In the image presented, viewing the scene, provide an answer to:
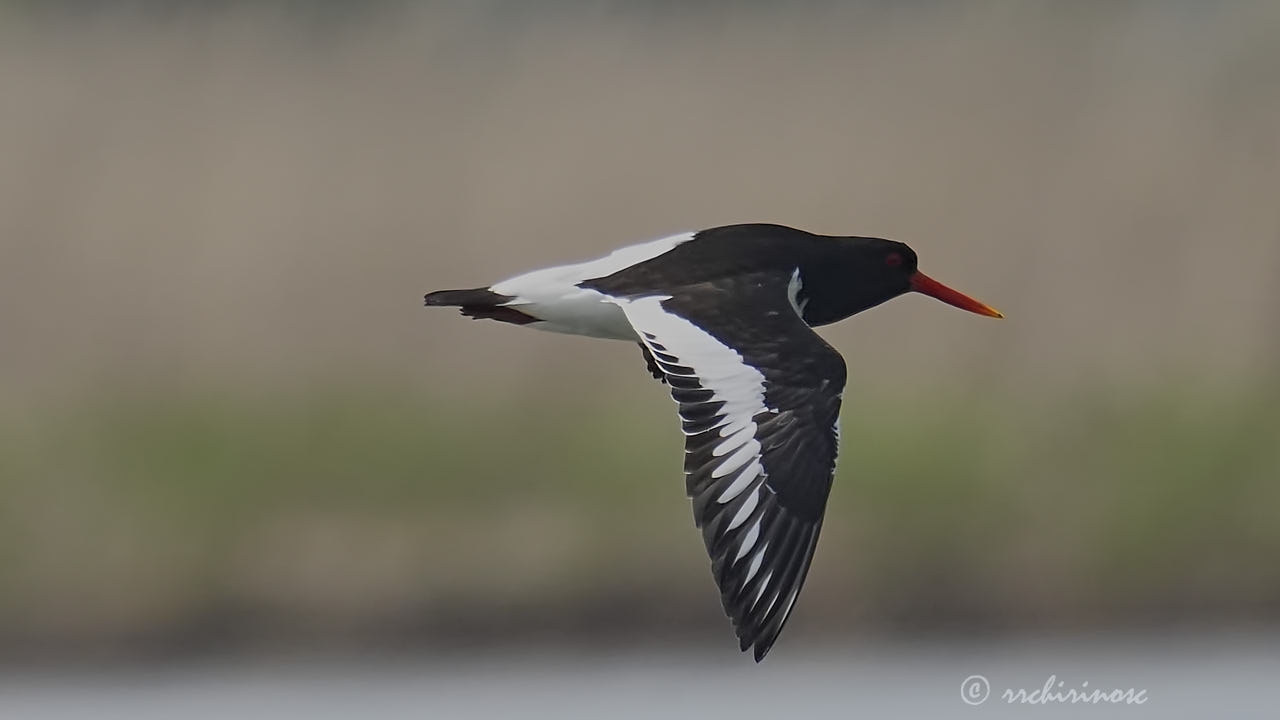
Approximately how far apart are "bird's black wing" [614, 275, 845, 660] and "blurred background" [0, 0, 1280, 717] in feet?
8.34

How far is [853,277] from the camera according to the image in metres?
3.88

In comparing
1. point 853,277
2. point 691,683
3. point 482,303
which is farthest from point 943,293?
point 691,683

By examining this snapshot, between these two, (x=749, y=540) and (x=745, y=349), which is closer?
(x=749, y=540)

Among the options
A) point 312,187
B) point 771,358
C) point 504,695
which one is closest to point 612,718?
point 504,695

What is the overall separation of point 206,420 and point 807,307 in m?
3.12

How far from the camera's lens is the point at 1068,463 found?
21.6 feet

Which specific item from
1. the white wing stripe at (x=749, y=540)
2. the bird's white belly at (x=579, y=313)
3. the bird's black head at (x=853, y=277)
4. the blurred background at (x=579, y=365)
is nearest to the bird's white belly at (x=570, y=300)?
the bird's white belly at (x=579, y=313)

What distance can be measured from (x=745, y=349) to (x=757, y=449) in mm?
217

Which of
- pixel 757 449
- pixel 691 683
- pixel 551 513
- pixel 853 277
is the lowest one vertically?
pixel 691 683

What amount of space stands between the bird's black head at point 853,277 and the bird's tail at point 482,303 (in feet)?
1.74

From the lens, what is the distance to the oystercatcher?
3.12 meters

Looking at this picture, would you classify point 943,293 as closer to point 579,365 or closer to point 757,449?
point 757,449

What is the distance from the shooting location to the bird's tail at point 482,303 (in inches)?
146

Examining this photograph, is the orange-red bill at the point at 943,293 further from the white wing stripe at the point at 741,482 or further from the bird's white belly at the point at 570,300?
the white wing stripe at the point at 741,482
